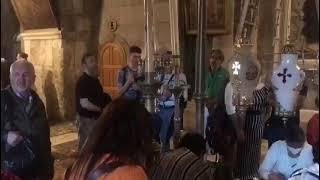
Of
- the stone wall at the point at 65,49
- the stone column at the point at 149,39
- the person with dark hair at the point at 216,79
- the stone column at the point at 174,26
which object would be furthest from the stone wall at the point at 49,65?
the person with dark hair at the point at 216,79

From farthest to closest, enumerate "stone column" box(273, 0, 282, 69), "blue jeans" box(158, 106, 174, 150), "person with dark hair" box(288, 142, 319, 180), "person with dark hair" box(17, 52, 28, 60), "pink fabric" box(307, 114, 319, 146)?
1. "blue jeans" box(158, 106, 174, 150)
2. "stone column" box(273, 0, 282, 69)
3. "person with dark hair" box(17, 52, 28, 60)
4. "person with dark hair" box(288, 142, 319, 180)
5. "pink fabric" box(307, 114, 319, 146)

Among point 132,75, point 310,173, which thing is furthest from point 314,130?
point 132,75

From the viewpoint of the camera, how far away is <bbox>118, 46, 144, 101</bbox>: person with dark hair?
183cm

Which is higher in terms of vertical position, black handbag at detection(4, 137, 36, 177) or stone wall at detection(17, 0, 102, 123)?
stone wall at detection(17, 0, 102, 123)

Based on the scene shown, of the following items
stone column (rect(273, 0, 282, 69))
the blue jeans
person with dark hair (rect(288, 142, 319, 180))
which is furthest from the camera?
the blue jeans

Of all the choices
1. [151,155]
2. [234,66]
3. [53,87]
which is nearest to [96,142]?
[151,155]

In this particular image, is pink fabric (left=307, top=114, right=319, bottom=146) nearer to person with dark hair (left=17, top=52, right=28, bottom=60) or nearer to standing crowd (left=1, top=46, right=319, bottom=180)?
standing crowd (left=1, top=46, right=319, bottom=180)

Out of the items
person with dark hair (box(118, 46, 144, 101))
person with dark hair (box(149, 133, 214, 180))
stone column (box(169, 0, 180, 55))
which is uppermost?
stone column (box(169, 0, 180, 55))

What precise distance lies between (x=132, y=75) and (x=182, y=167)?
1.27 ft

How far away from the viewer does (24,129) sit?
1553 mm

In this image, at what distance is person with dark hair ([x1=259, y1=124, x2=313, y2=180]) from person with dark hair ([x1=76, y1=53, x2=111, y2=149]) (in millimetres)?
590

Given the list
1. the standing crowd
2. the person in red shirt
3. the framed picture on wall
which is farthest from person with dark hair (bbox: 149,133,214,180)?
the person in red shirt

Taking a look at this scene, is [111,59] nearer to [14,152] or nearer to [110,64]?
[110,64]

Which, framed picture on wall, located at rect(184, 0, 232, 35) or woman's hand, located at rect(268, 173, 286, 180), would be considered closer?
woman's hand, located at rect(268, 173, 286, 180)
